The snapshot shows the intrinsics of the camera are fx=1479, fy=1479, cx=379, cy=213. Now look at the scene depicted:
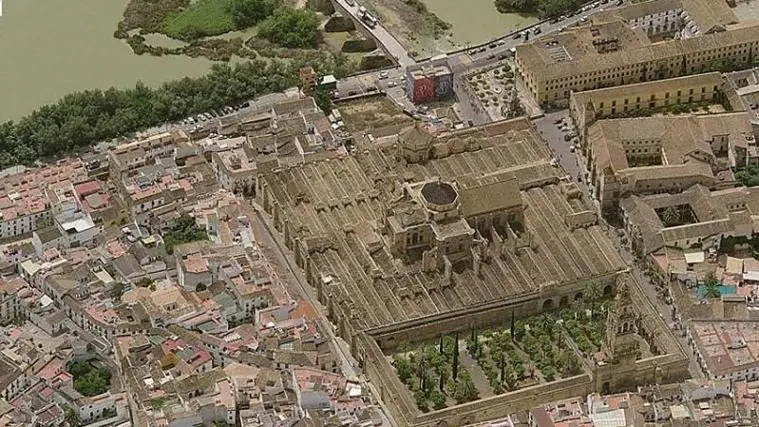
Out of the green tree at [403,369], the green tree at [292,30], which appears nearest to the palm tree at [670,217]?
the green tree at [403,369]

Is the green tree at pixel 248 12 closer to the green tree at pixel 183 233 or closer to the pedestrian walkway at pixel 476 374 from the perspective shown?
the green tree at pixel 183 233

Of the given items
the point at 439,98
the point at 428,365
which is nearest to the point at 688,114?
the point at 439,98

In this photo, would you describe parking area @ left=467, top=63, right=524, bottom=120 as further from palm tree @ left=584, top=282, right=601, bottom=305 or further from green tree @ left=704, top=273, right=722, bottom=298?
green tree @ left=704, top=273, right=722, bottom=298

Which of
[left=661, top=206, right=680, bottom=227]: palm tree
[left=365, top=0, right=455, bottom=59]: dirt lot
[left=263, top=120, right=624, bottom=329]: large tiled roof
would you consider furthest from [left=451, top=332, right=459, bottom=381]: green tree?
[left=365, top=0, right=455, bottom=59]: dirt lot

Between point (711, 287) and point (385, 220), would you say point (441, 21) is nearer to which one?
point (385, 220)

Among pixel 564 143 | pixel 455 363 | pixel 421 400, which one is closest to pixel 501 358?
pixel 455 363
